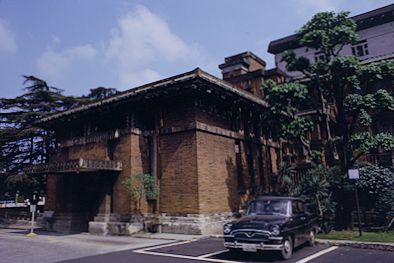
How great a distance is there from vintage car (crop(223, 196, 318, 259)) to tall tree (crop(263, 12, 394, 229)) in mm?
5354

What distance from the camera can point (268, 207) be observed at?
32.8 feet

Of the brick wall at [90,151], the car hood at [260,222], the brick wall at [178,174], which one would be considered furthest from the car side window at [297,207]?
the brick wall at [90,151]

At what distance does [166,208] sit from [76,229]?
599cm

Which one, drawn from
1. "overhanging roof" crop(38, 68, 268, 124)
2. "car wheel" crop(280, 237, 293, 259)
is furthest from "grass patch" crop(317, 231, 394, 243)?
"overhanging roof" crop(38, 68, 268, 124)

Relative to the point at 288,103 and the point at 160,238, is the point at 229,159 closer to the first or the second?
the point at 288,103

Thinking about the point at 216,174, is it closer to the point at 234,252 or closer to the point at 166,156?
the point at 166,156

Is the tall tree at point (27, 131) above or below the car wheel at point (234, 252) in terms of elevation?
above

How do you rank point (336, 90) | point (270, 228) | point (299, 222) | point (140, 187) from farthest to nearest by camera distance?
point (140, 187) < point (336, 90) < point (299, 222) < point (270, 228)

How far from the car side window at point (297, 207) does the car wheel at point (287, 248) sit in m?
1.14

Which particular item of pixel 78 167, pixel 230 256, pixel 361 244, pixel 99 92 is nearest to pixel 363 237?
pixel 361 244

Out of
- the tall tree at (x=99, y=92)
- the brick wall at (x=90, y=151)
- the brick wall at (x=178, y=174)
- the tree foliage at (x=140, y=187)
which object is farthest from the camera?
the tall tree at (x=99, y=92)

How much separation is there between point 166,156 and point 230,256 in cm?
784

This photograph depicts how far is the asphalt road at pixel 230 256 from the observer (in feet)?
28.2

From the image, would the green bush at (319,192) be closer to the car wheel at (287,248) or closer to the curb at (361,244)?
the curb at (361,244)
